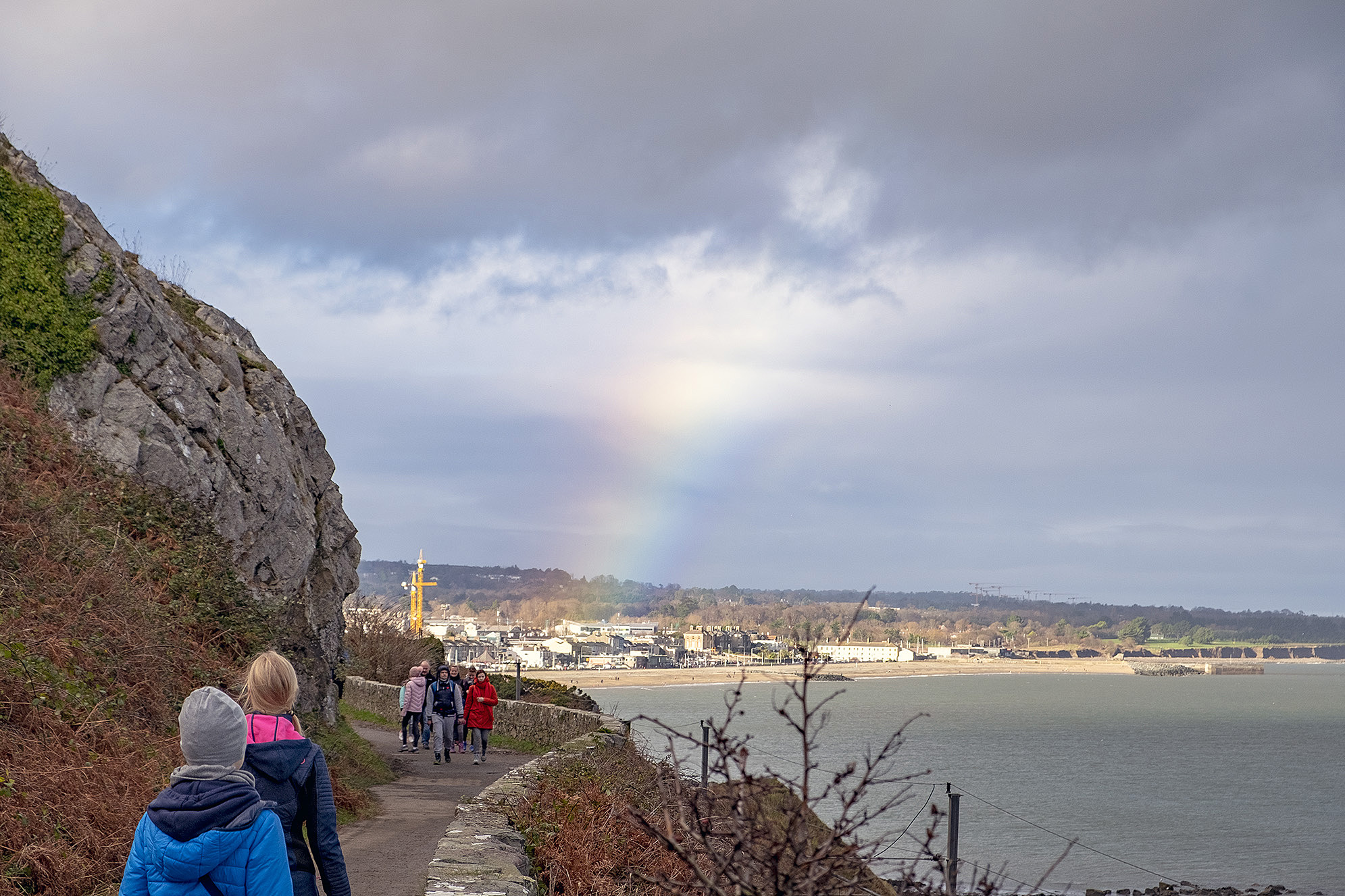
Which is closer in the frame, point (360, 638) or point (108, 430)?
point (108, 430)

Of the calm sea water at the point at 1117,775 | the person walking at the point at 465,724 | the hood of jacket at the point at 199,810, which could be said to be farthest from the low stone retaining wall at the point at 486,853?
the person walking at the point at 465,724

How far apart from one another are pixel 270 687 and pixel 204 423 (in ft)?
38.0

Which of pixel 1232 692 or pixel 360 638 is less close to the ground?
pixel 360 638

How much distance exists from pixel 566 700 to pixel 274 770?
25.2 m

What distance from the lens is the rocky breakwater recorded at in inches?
544

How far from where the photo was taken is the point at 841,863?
9.50 feet

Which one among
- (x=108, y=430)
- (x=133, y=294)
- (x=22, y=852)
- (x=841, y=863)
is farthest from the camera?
(x=133, y=294)

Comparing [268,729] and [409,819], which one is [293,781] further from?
[409,819]

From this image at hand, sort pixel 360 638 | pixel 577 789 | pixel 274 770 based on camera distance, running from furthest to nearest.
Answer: pixel 360 638 < pixel 577 789 < pixel 274 770

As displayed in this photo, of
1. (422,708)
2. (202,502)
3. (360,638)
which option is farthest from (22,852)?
(360,638)

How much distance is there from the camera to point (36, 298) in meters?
13.9

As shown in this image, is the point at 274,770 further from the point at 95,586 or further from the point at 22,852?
the point at 95,586

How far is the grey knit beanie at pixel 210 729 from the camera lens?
3340mm

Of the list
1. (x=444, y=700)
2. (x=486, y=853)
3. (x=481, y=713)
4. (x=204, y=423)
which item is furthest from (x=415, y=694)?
(x=486, y=853)
